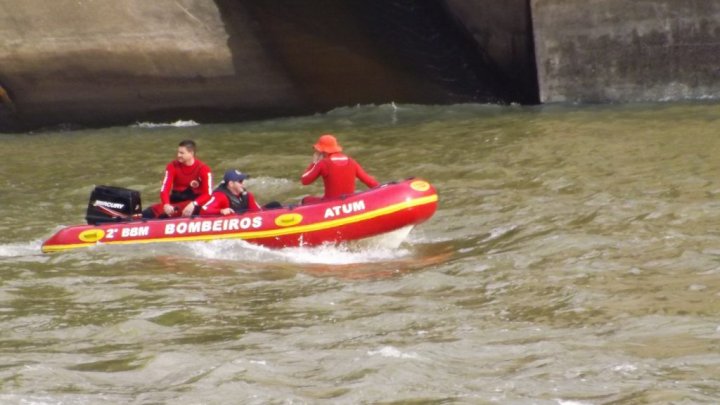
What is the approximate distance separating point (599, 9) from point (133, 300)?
11.9 metres

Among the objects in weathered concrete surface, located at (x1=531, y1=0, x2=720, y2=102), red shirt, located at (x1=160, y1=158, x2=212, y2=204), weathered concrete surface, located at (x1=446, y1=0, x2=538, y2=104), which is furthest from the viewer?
weathered concrete surface, located at (x1=446, y1=0, x2=538, y2=104)

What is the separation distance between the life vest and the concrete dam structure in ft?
28.6

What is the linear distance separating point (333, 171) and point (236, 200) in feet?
3.41

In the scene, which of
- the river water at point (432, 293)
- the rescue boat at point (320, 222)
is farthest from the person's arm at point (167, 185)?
the river water at point (432, 293)

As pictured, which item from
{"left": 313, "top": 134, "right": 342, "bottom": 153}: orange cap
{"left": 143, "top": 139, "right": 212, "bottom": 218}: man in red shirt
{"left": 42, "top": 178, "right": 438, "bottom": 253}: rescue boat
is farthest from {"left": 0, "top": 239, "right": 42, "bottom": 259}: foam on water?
{"left": 313, "top": 134, "right": 342, "bottom": 153}: orange cap

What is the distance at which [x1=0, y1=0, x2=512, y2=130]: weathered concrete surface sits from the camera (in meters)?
20.9

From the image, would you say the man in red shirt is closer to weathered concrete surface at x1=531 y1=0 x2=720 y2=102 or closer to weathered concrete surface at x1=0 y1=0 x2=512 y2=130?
weathered concrete surface at x1=0 y1=0 x2=512 y2=130

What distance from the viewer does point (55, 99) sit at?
22.3m

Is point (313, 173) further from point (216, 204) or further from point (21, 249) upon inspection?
point (21, 249)

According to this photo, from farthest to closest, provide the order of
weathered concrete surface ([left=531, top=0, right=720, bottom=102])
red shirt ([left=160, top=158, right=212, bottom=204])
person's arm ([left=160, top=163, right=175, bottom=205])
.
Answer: weathered concrete surface ([left=531, top=0, right=720, bottom=102])
red shirt ([left=160, top=158, right=212, bottom=204])
person's arm ([left=160, top=163, right=175, bottom=205])

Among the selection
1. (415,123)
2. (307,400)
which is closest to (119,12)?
(415,123)

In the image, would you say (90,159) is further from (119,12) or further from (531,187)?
(531,187)

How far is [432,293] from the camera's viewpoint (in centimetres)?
1015

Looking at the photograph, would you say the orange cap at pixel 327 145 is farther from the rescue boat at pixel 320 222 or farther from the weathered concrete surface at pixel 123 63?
the weathered concrete surface at pixel 123 63
